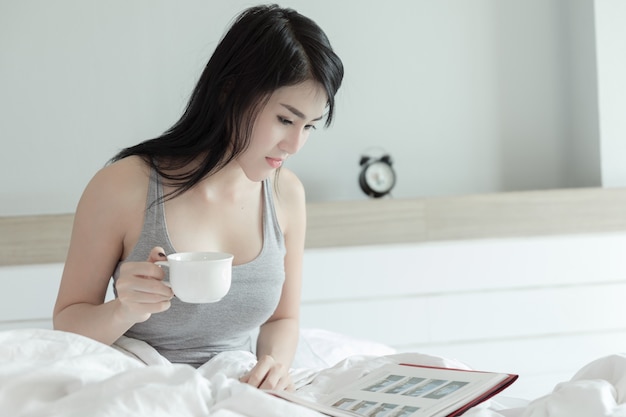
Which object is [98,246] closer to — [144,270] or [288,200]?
[144,270]

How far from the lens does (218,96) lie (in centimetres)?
176

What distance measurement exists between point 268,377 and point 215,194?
537 mm

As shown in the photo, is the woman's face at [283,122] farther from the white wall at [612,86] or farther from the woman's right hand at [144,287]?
the white wall at [612,86]

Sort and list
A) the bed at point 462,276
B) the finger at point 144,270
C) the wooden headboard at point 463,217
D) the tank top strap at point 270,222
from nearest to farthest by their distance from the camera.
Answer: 1. the finger at point 144,270
2. the tank top strap at point 270,222
3. the bed at point 462,276
4. the wooden headboard at point 463,217

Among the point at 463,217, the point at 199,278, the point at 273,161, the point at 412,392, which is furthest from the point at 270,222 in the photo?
the point at 463,217

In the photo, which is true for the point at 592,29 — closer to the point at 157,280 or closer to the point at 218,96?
the point at 218,96

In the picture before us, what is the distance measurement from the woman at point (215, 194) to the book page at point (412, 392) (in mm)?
217

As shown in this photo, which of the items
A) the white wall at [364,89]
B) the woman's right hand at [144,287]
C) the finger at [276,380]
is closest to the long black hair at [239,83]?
the woman's right hand at [144,287]

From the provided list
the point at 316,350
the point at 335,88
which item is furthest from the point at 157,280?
the point at 316,350

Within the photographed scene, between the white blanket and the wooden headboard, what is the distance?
1441mm

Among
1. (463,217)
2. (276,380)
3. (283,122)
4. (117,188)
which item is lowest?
(276,380)

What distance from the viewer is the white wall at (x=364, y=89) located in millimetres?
3090

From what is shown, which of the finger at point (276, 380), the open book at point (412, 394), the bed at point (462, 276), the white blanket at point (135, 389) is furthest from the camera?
the bed at point (462, 276)

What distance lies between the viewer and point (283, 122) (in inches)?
67.7
